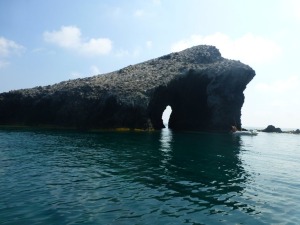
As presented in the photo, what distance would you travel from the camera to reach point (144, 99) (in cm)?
9144

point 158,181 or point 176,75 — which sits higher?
point 176,75

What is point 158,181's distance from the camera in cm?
2562

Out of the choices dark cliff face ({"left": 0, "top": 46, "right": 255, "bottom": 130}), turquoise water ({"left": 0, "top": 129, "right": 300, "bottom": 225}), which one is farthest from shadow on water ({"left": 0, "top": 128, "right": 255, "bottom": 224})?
dark cliff face ({"left": 0, "top": 46, "right": 255, "bottom": 130})

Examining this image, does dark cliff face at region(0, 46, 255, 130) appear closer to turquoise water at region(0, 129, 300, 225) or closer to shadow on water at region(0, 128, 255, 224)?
shadow on water at region(0, 128, 255, 224)

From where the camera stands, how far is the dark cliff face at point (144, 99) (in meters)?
92.8

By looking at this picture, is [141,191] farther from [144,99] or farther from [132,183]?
[144,99]

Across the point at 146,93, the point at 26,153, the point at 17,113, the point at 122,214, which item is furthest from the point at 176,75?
the point at 122,214

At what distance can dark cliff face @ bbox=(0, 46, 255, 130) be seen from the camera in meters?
92.8

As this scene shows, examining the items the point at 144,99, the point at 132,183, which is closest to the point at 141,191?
the point at 132,183

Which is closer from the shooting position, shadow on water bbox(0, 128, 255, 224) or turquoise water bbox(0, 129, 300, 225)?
turquoise water bbox(0, 129, 300, 225)

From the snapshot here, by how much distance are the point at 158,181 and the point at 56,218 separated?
37.5 feet

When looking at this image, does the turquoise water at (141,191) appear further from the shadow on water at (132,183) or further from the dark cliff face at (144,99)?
the dark cliff face at (144,99)

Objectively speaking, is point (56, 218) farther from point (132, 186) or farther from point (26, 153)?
point (26, 153)

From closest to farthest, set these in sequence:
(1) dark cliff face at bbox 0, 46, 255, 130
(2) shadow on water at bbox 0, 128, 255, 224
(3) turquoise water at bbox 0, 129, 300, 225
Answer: (3) turquoise water at bbox 0, 129, 300, 225
(2) shadow on water at bbox 0, 128, 255, 224
(1) dark cliff face at bbox 0, 46, 255, 130
